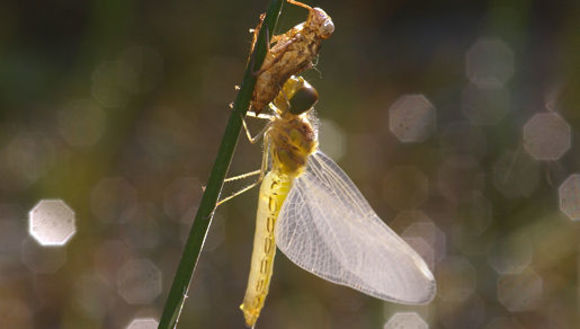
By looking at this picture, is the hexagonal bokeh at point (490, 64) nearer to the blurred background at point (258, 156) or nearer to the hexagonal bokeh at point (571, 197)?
the blurred background at point (258, 156)

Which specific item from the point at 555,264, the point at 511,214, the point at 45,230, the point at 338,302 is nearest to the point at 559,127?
the point at 511,214

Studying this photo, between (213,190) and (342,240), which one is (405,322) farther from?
(213,190)

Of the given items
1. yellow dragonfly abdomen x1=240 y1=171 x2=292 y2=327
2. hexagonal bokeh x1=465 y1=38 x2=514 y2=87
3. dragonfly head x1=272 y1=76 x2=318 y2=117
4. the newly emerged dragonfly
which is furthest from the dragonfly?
hexagonal bokeh x1=465 y1=38 x2=514 y2=87

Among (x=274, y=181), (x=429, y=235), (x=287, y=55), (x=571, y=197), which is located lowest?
(x=429, y=235)

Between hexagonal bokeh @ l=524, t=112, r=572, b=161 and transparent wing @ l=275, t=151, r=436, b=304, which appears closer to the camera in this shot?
transparent wing @ l=275, t=151, r=436, b=304

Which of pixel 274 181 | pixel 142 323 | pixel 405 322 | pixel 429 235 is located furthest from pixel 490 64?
pixel 274 181

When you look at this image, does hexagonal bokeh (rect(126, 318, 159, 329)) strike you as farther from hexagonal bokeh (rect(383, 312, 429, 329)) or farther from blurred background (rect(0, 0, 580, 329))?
hexagonal bokeh (rect(383, 312, 429, 329))
